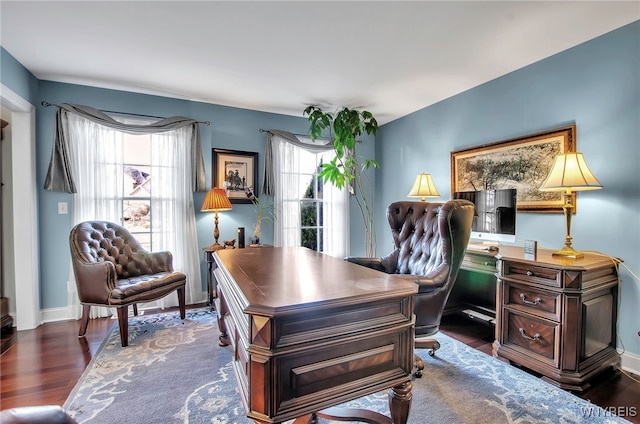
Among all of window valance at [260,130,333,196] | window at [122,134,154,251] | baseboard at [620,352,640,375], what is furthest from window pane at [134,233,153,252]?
baseboard at [620,352,640,375]

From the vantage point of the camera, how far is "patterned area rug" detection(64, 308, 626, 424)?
1606mm

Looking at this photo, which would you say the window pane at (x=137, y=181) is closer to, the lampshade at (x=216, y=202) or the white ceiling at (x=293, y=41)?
the lampshade at (x=216, y=202)

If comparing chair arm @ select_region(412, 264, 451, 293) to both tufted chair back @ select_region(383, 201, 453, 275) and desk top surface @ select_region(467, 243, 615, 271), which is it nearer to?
tufted chair back @ select_region(383, 201, 453, 275)

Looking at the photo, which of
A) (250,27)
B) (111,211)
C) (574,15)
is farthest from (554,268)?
(111,211)

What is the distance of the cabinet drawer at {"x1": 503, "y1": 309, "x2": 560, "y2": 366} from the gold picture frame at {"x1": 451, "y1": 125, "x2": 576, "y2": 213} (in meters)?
0.99

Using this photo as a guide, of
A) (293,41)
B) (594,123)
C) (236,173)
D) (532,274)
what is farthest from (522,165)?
(236,173)

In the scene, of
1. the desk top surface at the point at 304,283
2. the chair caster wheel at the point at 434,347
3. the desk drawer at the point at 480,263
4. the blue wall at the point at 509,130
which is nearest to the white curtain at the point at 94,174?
the blue wall at the point at 509,130

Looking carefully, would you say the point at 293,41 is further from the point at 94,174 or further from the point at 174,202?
the point at 94,174

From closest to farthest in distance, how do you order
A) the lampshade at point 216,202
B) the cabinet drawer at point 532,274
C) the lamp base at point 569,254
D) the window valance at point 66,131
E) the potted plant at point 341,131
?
1. the cabinet drawer at point 532,274
2. the lamp base at point 569,254
3. the window valance at point 66,131
4. the lampshade at point 216,202
5. the potted plant at point 341,131

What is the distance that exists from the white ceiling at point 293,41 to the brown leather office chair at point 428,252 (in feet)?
4.20

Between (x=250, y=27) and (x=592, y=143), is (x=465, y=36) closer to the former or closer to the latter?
(x=592, y=143)

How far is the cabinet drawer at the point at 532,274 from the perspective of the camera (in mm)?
1928

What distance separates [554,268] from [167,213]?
3.63 m

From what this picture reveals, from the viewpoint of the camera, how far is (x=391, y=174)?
4441mm
